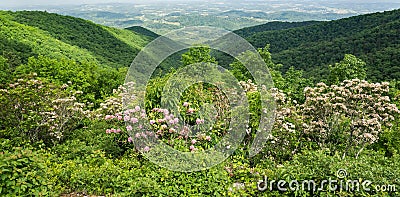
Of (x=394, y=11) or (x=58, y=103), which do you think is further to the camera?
(x=394, y=11)

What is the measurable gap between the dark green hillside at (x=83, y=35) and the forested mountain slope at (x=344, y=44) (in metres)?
32.8

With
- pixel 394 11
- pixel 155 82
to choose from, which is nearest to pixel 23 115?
pixel 155 82

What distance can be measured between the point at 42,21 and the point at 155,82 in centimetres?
7349

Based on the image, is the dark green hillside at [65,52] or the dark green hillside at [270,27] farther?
the dark green hillside at [270,27]

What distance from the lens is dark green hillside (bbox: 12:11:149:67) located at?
216 feet

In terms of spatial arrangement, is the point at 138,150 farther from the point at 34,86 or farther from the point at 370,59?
the point at 370,59

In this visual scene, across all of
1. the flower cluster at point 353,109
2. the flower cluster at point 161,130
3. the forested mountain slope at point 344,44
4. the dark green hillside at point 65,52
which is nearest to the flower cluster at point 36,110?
the dark green hillside at point 65,52

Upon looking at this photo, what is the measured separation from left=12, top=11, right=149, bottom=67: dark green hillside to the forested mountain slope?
108 feet

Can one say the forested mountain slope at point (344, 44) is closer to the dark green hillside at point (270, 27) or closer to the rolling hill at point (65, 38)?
the dark green hillside at point (270, 27)

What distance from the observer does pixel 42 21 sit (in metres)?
70.0

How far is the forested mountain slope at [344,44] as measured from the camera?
132 feet

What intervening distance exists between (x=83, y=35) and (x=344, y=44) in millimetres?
57302

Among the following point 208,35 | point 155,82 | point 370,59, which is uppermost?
point 208,35

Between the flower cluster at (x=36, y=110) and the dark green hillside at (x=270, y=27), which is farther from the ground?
the dark green hillside at (x=270, y=27)
